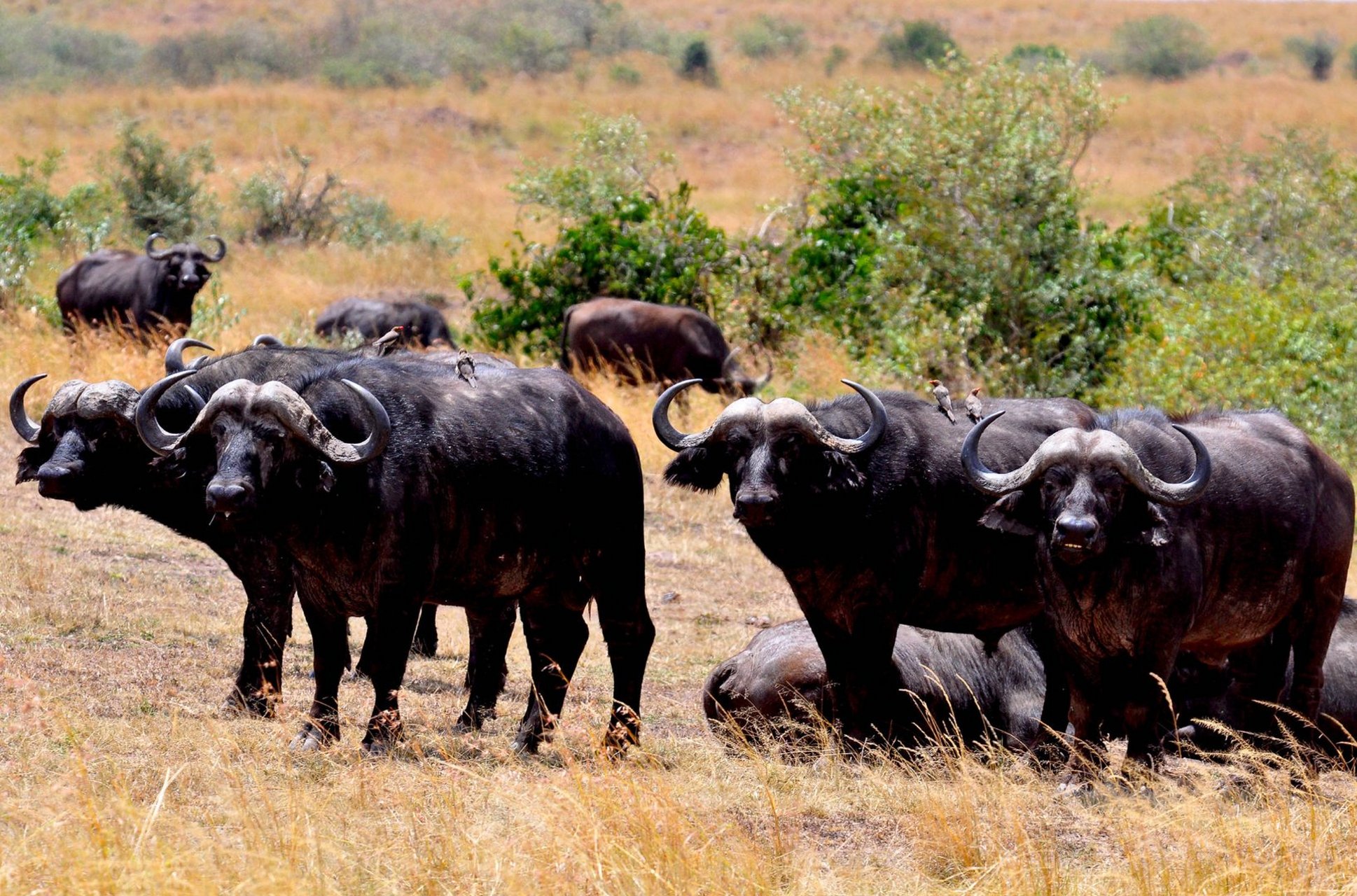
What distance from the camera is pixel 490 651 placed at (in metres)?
8.48

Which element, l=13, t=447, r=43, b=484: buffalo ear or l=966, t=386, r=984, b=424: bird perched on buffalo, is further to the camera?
l=13, t=447, r=43, b=484: buffalo ear

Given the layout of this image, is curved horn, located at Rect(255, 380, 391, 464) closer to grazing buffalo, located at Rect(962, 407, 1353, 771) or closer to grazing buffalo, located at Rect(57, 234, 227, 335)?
grazing buffalo, located at Rect(962, 407, 1353, 771)

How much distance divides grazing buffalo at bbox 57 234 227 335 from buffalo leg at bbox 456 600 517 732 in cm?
1102

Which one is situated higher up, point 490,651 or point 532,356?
point 490,651

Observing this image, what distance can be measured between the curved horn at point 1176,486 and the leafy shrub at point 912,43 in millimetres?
58135

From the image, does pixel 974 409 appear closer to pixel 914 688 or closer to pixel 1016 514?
pixel 1016 514

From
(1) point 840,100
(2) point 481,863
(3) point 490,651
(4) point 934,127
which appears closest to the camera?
(2) point 481,863

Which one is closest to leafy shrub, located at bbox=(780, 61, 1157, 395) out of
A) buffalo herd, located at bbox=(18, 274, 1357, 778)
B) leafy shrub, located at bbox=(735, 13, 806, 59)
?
buffalo herd, located at bbox=(18, 274, 1357, 778)

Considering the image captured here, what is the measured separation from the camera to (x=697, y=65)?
202ft

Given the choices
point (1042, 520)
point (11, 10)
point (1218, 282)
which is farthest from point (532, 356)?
point (11, 10)

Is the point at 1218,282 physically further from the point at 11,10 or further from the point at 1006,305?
the point at 11,10

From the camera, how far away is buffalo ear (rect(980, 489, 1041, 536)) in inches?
280

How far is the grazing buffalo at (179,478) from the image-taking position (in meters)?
7.73

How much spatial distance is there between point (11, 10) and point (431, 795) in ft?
232
